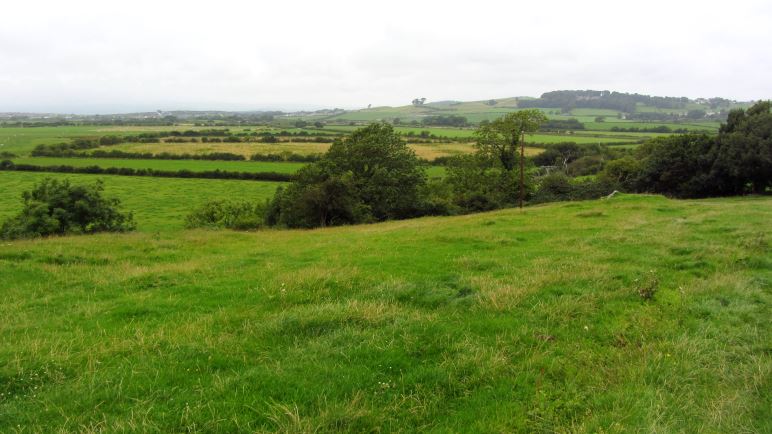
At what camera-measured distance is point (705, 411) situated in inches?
179

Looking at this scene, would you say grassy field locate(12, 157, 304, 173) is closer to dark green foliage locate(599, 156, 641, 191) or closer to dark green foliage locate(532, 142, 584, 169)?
dark green foliage locate(532, 142, 584, 169)

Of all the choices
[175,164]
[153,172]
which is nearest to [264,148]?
[175,164]

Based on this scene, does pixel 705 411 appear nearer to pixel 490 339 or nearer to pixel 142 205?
pixel 490 339

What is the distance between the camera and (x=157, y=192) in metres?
62.2

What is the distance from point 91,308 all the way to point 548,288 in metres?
8.48

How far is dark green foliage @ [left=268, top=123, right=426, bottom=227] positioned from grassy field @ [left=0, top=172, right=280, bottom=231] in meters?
16.1

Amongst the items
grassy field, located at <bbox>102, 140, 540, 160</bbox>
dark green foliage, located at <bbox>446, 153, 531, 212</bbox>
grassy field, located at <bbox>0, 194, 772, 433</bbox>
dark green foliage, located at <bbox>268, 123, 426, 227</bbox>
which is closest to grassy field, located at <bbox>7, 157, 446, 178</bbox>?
grassy field, located at <bbox>102, 140, 540, 160</bbox>

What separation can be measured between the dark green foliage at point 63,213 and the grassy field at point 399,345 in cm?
1588

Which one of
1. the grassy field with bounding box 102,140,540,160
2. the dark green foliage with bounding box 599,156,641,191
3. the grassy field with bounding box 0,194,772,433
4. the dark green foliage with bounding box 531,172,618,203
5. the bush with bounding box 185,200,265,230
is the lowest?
the bush with bounding box 185,200,265,230

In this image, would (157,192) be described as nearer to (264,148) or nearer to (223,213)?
(223,213)

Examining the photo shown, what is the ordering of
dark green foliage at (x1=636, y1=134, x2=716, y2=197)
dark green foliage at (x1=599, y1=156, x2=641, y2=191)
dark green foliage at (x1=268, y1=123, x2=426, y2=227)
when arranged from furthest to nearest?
dark green foliage at (x1=599, y1=156, x2=641, y2=191), dark green foliage at (x1=636, y1=134, x2=716, y2=197), dark green foliage at (x1=268, y1=123, x2=426, y2=227)

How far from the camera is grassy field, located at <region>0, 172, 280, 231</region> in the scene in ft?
165

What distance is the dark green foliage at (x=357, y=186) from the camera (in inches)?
1415

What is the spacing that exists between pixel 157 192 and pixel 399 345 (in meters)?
64.6
